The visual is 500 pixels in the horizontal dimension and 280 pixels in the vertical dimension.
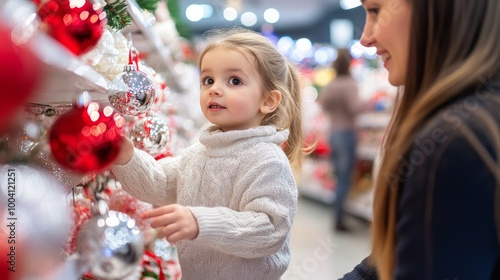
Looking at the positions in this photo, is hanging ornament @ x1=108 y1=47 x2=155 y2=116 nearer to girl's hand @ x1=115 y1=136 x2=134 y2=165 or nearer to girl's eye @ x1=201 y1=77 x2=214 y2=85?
girl's hand @ x1=115 y1=136 x2=134 y2=165

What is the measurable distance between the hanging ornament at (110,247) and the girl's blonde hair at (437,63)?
382 millimetres

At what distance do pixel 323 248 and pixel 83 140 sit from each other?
4323mm

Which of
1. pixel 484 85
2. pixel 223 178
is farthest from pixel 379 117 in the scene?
pixel 484 85

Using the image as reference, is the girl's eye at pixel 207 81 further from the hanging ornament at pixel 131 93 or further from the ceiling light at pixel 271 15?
the ceiling light at pixel 271 15

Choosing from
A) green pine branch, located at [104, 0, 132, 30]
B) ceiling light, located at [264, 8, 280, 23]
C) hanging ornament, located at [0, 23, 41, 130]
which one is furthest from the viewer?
ceiling light, located at [264, 8, 280, 23]

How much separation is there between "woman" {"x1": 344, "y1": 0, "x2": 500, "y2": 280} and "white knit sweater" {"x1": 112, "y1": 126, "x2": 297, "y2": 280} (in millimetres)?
346

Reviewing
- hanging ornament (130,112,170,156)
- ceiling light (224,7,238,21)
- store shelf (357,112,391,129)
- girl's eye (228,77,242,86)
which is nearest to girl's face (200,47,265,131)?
girl's eye (228,77,242,86)

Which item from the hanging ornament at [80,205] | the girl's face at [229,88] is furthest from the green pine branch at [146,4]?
the hanging ornament at [80,205]

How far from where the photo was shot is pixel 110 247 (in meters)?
0.85

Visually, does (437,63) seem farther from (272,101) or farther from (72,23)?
(272,101)

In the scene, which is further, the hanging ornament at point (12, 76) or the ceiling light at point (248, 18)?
the ceiling light at point (248, 18)

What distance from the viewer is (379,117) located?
7168 mm

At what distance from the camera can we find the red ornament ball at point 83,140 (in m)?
0.87

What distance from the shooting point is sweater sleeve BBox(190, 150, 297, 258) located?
125 cm
